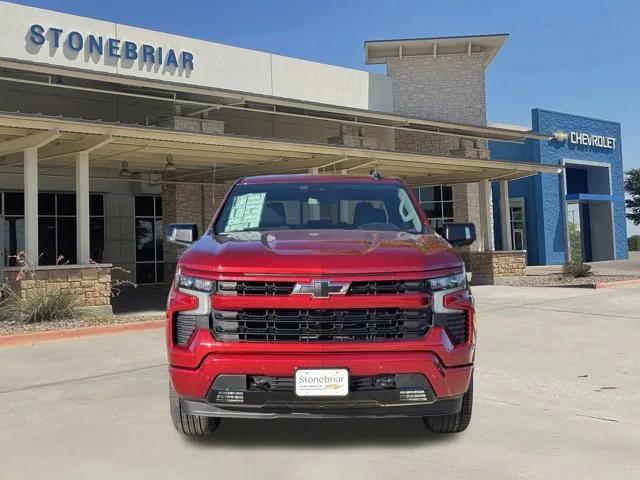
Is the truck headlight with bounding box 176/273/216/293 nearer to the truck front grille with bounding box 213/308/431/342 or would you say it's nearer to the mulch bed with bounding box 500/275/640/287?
the truck front grille with bounding box 213/308/431/342

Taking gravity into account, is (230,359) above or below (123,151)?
below

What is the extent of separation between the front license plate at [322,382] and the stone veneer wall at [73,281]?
356 inches

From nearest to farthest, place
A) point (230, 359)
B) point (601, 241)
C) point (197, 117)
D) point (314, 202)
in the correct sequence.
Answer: point (230, 359) → point (314, 202) → point (197, 117) → point (601, 241)

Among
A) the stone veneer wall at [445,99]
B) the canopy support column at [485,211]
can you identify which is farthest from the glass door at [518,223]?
the canopy support column at [485,211]

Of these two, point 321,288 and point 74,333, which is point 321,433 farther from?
point 74,333

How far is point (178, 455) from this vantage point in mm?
4074

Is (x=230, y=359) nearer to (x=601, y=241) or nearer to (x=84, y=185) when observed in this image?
(x=84, y=185)

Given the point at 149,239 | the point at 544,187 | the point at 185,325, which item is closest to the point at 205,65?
the point at 149,239

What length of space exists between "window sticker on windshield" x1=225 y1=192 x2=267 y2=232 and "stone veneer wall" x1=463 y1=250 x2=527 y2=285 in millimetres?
15031

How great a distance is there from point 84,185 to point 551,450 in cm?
1035

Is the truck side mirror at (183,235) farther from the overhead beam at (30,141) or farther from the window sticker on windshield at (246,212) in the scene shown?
the overhead beam at (30,141)

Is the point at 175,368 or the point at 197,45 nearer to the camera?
the point at 175,368

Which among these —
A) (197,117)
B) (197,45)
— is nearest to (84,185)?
(197,117)

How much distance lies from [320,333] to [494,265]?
54.2 feet
